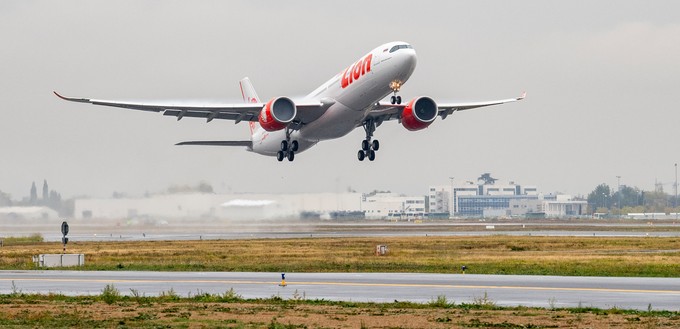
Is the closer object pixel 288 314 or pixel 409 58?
pixel 288 314

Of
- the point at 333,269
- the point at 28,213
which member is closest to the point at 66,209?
the point at 28,213

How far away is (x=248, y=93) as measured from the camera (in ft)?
307

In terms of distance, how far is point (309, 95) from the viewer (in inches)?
2904

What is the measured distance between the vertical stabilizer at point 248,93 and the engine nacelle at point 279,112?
21.2 metres

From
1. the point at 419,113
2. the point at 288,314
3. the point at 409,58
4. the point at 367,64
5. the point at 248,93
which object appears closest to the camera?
the point at 288,314

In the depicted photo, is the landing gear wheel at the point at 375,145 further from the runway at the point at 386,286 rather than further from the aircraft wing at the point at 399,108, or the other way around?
the runway at the point at 386,286

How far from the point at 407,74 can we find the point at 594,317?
3508cm

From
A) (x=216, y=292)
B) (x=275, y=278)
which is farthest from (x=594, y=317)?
(x=275, y=278)

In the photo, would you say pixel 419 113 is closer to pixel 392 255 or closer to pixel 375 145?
pixel 375 145

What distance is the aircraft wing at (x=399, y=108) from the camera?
70375 millimetres

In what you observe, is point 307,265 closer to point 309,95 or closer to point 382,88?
point 382,88

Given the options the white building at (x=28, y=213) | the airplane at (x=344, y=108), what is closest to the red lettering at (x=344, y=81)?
the airplane at (x=344, y=108)

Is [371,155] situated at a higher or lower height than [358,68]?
lower

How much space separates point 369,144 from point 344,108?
777 cm
